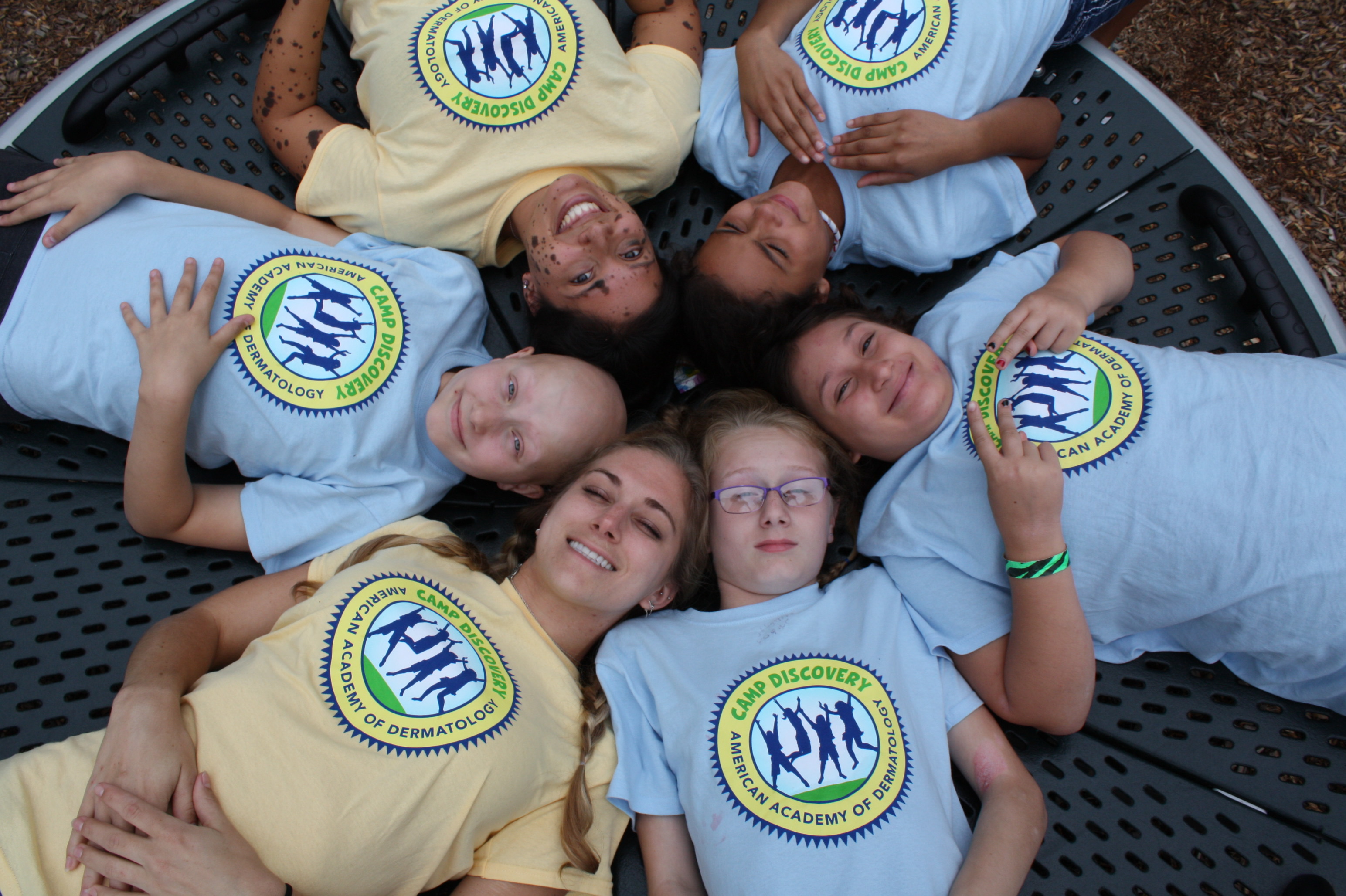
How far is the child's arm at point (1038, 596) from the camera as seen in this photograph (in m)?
1.30

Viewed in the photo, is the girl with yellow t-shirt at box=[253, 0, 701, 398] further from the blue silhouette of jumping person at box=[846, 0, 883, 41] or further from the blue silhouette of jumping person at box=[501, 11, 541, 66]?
the blue silhouette of jumping person at box=[846, 0, 883, 41]

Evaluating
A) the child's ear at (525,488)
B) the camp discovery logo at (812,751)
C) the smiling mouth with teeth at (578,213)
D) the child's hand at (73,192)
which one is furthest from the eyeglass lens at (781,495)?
the child's hand at (73,192)

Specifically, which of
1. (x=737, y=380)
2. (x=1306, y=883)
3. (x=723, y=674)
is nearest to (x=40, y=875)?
(x=723, y=674)

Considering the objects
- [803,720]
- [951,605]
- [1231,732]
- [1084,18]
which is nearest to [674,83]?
[1084,18]

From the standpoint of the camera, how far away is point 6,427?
1.61 meters

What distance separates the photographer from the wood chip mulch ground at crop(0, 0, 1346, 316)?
2.37 meters

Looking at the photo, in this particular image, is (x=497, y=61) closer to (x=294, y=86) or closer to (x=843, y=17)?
(x=294, y=86)

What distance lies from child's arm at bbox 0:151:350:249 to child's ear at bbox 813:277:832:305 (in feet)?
4.10

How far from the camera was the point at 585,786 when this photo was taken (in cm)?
135

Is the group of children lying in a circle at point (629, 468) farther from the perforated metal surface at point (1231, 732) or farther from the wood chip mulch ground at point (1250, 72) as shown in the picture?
the wood chip mulch ground at point (1250, 72)

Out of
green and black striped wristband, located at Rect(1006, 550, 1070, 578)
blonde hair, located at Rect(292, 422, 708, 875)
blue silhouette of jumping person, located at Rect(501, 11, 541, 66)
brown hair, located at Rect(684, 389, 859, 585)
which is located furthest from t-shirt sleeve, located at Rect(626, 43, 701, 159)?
green and black striped wristband, located at Rect(1006, 550, 1070, 578)

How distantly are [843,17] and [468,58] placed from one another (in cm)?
84

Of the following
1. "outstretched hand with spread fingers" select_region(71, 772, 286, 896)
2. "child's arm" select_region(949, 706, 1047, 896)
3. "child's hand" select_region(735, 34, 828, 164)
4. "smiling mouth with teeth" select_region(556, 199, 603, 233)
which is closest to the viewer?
"outstretched hand with spread fingers" select_region(71, 772, 286, 896)

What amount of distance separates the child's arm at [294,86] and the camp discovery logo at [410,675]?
103 cm
